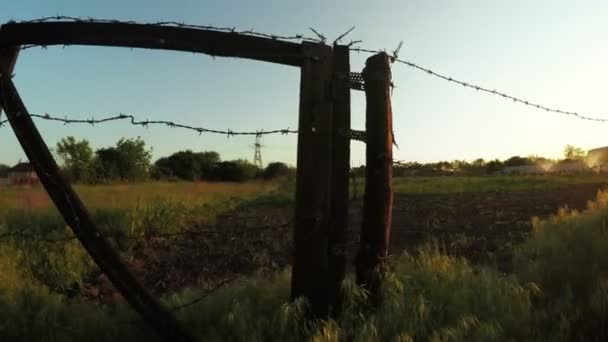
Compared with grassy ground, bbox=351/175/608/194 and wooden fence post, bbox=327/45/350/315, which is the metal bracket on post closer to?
wooden fence post, bbox=327/45/350/315

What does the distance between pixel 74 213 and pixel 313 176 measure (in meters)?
1.53

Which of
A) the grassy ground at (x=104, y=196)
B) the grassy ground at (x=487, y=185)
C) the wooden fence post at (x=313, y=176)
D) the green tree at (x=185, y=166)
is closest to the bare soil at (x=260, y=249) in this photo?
the wooden fence post at (x=313, y=176)

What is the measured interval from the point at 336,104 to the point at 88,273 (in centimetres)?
506

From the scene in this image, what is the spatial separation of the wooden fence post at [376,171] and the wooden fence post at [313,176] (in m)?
0.35

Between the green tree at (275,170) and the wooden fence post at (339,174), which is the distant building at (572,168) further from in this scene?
the wooden fence post at (339,174)

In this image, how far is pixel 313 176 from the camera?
3.33 m

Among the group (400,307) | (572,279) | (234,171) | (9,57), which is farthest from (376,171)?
(234,171)

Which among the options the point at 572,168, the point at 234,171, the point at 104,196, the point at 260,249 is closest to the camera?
the point at 260,249

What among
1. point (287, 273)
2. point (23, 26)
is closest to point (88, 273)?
point (287, 273)

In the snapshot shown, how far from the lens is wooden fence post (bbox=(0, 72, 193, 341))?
3.07 metres

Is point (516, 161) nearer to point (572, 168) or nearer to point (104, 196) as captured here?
point (572, 168)

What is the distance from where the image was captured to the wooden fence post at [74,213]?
10.1ft

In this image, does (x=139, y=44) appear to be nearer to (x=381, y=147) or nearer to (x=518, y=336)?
(x=381, y=147)

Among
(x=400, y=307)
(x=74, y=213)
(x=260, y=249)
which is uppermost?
(x=74, y=213)
